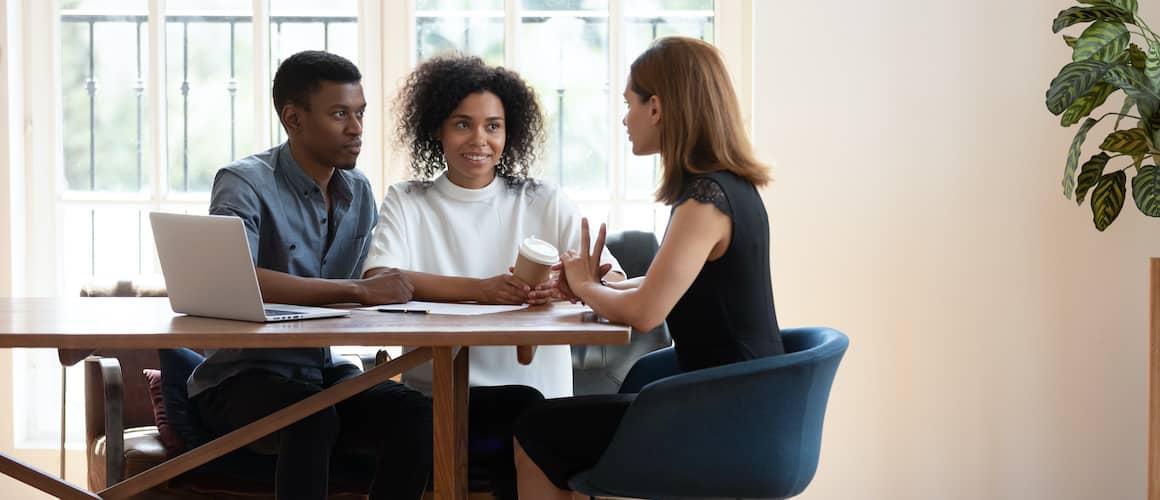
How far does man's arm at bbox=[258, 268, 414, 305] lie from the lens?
2098 mm

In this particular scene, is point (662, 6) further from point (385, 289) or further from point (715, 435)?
point (715, 435)

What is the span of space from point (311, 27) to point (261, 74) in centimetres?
23

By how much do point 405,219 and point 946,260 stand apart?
6.47ft

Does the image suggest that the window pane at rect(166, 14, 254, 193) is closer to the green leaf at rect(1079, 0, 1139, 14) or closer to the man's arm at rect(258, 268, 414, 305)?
the man's arm at rect(258, 268, 414, 305)

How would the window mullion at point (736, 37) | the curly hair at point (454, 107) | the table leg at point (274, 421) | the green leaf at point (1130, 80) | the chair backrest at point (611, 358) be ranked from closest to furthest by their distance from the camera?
the table leg at point (274, 421) < the curly hair at point (454, 107) < the chair backrest at point (611, 358) < the green leaf at point (1130, 80) < the window mullion at point (736, 37)

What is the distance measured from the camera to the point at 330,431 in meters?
2.10

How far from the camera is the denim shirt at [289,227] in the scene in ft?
7.34

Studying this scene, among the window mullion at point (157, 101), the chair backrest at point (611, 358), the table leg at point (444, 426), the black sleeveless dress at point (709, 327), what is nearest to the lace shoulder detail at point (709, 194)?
the black sleeveless dress at point (709, 327)

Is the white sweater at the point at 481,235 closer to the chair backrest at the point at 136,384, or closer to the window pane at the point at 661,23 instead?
the chair backrest at the point at 136,384

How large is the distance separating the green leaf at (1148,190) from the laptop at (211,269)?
2148 millimetres

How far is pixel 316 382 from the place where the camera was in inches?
91.7

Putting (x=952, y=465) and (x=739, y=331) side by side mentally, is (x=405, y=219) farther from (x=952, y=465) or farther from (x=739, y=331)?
(x=952, y=465)

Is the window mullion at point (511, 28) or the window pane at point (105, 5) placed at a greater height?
the window pane at point (105, 5)

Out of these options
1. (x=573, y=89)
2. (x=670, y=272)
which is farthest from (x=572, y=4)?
(x=670, y=272)
